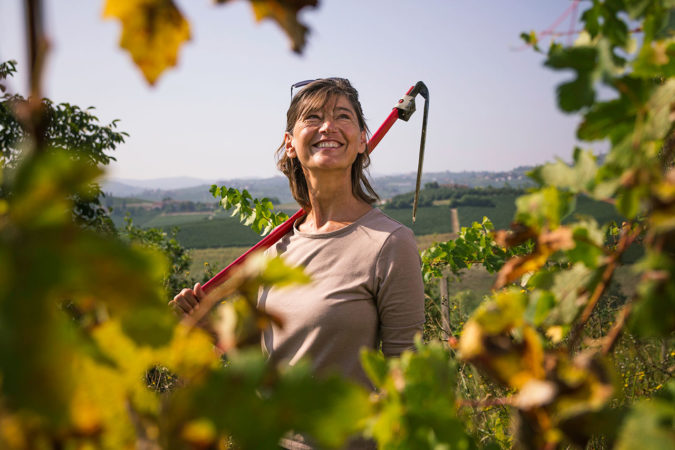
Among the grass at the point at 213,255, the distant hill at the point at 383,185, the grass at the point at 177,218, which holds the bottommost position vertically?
the grass at the point at 213,255

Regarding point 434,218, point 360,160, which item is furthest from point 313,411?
point 434,218

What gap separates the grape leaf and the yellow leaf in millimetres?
47

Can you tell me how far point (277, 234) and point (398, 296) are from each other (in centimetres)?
103

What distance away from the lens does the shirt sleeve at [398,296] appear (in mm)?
1860

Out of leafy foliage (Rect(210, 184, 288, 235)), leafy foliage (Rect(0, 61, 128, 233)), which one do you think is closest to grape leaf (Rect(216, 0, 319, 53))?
leafy foliage (Rect(210, 184, 288, 235))

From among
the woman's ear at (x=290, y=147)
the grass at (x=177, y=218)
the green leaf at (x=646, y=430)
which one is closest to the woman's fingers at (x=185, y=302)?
the woman's ear at (x=290, y=147)

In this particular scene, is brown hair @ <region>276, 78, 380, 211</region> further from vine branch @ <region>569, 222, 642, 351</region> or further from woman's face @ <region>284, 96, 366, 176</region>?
vine branch @ <region>569, 222, 642, 351</region>

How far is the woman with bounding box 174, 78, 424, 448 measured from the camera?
1.85 m

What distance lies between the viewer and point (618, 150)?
0.50 m

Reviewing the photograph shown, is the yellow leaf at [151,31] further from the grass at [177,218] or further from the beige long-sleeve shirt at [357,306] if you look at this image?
the grass at [177,218]

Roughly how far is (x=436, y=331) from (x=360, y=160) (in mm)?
1798

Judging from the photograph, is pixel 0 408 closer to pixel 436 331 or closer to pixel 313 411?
pixel 313 411

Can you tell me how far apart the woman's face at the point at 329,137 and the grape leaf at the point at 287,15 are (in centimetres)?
187

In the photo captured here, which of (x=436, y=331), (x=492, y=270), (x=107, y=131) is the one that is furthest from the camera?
(x=107, y=131)
